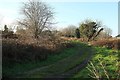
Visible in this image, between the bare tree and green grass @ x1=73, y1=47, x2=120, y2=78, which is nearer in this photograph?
green grass @ x1=73, y1=47, x2=120, y2=78

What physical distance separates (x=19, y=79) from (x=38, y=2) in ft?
101

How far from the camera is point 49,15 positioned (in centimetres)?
4484

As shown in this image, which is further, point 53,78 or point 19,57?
point 19,57

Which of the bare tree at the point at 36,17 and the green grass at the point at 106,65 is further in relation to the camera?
the bare tree at the point at 36,17

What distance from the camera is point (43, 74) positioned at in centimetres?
1717

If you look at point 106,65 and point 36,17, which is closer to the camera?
point 106,65

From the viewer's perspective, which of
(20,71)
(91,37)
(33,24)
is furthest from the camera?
(91,37)

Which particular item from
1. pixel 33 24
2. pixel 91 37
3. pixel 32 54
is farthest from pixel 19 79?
pixel 91 37

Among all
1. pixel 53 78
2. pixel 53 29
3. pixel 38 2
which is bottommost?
pixel 53 78

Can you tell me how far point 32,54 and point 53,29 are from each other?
22.7m

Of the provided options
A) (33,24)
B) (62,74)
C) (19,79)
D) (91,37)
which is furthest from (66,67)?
(91,37)

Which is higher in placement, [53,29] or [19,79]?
[53,29]

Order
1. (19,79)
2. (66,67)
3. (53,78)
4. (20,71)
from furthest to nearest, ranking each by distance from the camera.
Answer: (66,67) → (20,71) → (53,78) → (19,79)

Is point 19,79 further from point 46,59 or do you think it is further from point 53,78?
point 46,59
